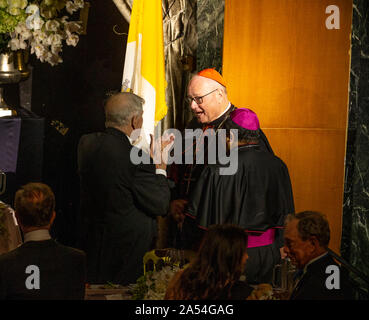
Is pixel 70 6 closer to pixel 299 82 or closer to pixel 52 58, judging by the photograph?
pixel 52 58

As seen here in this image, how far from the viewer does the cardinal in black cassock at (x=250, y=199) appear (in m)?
4.05

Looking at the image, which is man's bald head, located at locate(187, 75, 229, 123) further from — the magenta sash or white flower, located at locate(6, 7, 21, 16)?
white flower, located at locate(6, 7, 21, 16)

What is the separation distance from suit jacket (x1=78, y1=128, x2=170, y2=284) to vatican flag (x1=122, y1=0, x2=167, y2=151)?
2.73 ft

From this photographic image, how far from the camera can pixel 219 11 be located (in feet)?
16.5

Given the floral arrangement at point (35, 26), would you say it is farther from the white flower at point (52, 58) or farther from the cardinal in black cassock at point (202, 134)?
the cardinal in black cassock at point (202, 134)

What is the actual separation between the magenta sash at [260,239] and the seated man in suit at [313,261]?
913 millimetres

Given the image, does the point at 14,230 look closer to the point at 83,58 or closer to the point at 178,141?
the point at 178,141

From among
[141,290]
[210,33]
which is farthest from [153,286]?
[210,33]

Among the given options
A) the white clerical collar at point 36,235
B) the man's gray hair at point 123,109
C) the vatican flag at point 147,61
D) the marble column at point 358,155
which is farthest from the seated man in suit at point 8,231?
the marble column at point 358,155

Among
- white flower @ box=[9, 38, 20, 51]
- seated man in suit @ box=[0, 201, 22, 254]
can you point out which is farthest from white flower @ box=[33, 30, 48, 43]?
seated man in suit @ box=[0, 201, 22, 254]

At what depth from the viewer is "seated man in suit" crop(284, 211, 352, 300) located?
2.92m

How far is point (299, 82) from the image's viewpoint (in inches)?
191
